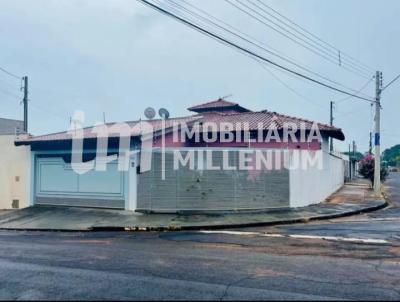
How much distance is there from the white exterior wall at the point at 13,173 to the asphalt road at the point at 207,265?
26.1ft

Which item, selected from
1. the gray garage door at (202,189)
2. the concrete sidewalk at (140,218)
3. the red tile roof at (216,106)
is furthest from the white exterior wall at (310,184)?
the red tile roof at (216,106)

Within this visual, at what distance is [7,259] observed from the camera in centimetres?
844

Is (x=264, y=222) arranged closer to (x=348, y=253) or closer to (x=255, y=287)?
(x=348, y=253)

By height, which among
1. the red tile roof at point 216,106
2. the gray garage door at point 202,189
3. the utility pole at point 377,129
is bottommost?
the gray garage door at point 202,189

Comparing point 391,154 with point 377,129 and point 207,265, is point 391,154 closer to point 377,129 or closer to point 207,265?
point 377,129

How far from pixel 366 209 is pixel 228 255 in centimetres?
1134

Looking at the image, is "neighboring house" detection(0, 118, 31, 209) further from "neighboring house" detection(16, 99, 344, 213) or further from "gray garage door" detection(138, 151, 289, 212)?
"gray garage door" detection(138, 151, 289, 212)

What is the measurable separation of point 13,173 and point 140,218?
8.42 m

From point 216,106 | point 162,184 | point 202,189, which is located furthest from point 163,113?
point 216,106

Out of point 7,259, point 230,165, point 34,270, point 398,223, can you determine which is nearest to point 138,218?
point 230,165

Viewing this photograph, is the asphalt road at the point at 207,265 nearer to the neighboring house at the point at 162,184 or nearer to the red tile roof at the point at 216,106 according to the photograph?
the neighboring house at the point at 162,184

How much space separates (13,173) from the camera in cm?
1986

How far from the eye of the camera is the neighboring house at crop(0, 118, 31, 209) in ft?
63.7

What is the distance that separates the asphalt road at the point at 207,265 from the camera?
5.84 m
